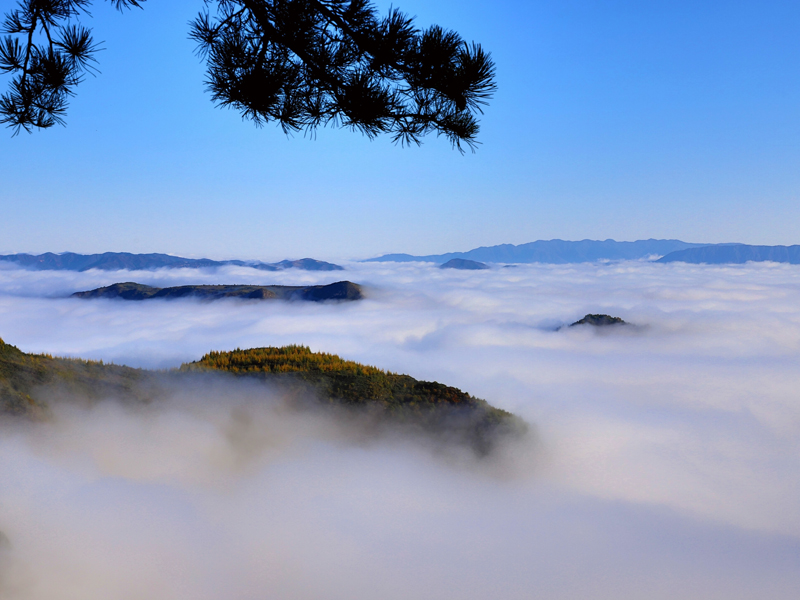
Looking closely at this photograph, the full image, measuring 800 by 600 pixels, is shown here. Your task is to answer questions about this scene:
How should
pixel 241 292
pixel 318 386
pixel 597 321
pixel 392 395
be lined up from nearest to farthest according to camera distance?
pixel 318 386 → pixel 392 395 → pixel 597 321 → pixel 241 292

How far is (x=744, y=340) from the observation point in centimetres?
15425

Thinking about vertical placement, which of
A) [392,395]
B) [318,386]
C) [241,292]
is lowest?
[241,292]

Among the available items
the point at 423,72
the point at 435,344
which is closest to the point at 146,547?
the point at 423,72

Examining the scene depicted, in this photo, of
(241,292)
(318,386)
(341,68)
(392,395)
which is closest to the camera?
(341,68)

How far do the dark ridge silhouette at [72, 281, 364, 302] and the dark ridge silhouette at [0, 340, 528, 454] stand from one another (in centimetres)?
14505

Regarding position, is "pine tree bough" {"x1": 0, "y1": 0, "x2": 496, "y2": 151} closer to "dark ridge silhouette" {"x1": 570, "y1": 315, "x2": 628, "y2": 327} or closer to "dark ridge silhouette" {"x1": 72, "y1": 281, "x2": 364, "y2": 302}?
"dark ridge silhouette" {"x1": 570, "y1": 315, "x2": 628, "y2": 327}

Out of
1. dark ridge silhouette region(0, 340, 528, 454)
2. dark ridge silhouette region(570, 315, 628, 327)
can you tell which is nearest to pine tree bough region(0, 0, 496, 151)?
dark ridge silhouette region(0, 340, 528, 454)

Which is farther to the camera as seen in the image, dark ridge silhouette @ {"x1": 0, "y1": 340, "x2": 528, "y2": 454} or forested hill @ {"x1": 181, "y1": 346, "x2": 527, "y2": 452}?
forested hill @ {"x1": 181, "y1": 346, "x2": 527, "y2": 452}

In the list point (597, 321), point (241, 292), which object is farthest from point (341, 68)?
point (241, 292)

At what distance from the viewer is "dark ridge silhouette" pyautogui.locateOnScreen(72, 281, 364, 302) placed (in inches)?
6506

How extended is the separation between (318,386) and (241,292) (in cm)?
16422

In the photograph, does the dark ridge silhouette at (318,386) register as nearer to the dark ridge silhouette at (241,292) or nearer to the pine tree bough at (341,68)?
the pine tree bough at (341,68)

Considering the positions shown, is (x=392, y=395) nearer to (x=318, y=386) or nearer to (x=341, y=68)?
(x=318, y=386)

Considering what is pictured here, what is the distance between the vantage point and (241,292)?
555ft
